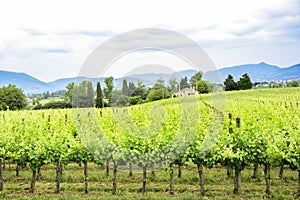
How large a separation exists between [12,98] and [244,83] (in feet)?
135

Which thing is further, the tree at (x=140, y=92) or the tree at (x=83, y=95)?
the tree at (x=140, y=92)

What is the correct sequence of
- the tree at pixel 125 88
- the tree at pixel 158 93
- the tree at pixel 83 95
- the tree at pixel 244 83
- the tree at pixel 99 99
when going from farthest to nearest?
the tree at pixel 244 83, the tree at pixel 99 99, the tree at pixel 158 93, the tree at pixel 83 95, the tree at pixel 125 88

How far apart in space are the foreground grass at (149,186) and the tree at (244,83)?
49115mm

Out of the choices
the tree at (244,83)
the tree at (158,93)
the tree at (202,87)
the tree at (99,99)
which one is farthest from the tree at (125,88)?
the tree at (244,83)

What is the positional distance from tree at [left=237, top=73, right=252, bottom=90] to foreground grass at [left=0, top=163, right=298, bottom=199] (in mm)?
49115

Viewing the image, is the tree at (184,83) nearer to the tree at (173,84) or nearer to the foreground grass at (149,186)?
the tree at (173,84)

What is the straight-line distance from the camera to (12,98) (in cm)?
6253

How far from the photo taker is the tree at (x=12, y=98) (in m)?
62.2

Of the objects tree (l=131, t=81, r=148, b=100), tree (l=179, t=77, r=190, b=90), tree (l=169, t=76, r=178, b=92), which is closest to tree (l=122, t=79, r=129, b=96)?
tree (l=131, t=81, r=148, b=100)

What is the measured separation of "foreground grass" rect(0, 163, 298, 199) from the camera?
9.87 metres

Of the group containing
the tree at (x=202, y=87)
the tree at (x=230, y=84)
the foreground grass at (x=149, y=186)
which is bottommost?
the foreground grass at (x=149, y=186)

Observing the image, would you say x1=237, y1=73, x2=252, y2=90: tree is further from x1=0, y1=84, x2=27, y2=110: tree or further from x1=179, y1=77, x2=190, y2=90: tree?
x1=179, y1=77, x2=190, y2=90: tree

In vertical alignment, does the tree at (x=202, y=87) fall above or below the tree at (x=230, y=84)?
below

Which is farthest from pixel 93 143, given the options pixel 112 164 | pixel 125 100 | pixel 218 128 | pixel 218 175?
pixel 218 175
